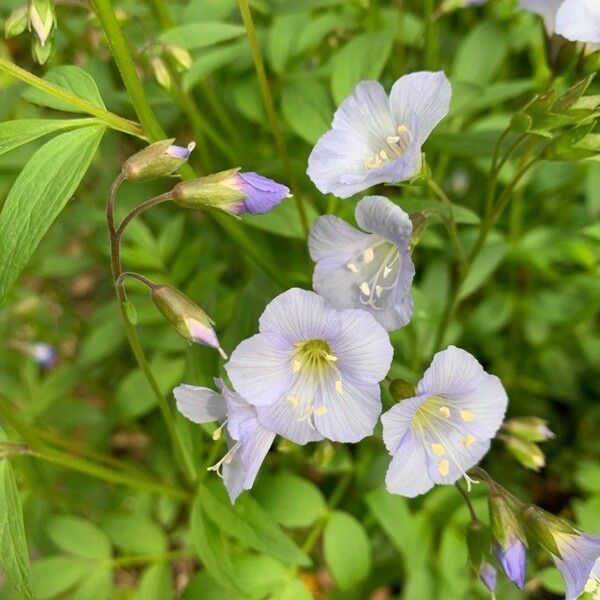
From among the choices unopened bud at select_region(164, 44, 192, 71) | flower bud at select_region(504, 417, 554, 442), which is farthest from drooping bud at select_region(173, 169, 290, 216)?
flower bud at select_region(504, 417, 554, 442)

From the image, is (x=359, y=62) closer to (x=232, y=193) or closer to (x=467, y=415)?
(x=232, y=193)

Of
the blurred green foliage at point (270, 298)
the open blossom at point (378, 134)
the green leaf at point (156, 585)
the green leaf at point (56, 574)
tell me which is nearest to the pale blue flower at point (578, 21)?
the blurred green foliage at point (270, 298)

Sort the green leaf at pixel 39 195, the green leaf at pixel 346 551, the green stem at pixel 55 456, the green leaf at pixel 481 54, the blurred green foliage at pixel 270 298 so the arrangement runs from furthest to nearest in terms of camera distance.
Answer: the green leaf at pixel 481 54
the green leaf at pixel 346 551
the blurred green foliage at pixel 270 298
the green stem at pixel 55 456
the green leaf at pixel 39 195

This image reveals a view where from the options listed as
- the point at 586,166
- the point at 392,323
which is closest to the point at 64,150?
the point at 392,323

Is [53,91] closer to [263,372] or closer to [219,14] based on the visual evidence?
[263,372]

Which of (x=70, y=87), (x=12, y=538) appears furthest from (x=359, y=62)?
(x=12, y=538)

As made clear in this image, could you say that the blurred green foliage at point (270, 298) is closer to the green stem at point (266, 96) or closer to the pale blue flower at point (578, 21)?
the green stem at point (266, 96)
